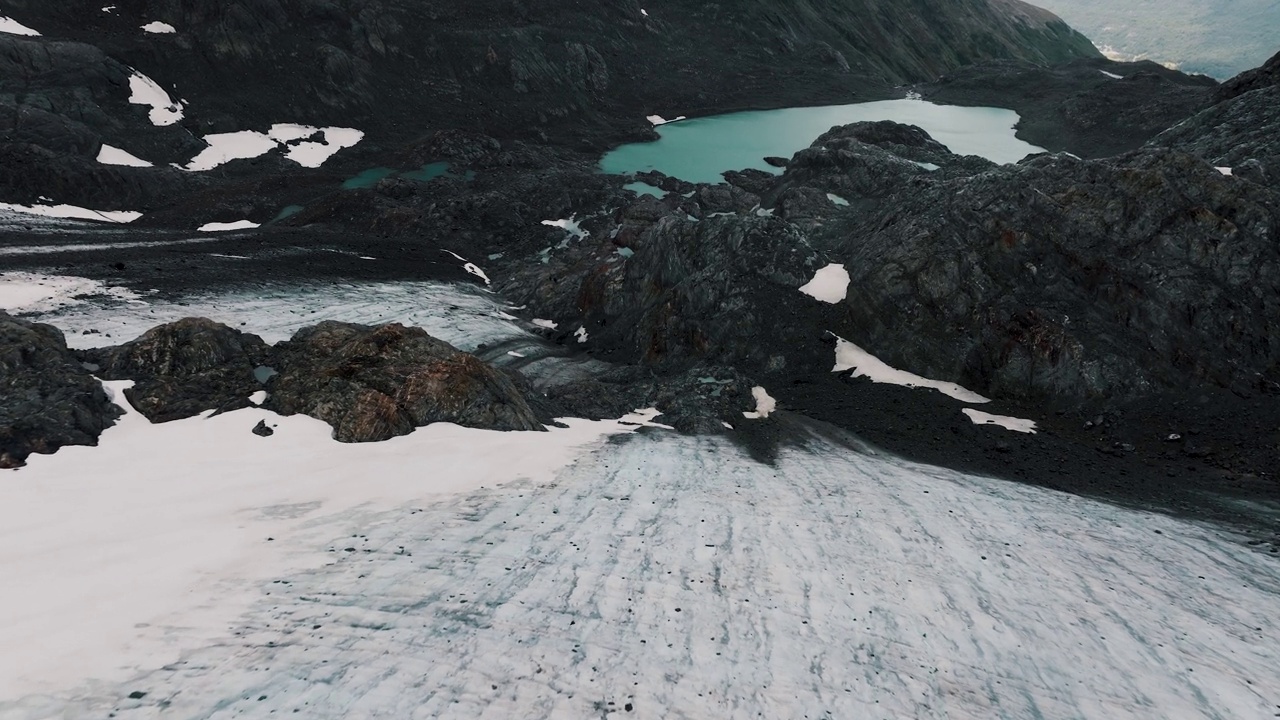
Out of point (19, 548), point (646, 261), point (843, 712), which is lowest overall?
point (843, 712)

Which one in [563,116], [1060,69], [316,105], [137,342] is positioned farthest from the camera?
[1060,69]

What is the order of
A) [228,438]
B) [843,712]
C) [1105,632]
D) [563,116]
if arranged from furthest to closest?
[563,116] → [228,438] → [1105,632] → [843,712]

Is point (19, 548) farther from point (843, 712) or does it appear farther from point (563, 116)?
point (563, 116)

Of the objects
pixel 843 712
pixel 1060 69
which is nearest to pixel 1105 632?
pixel 843 712

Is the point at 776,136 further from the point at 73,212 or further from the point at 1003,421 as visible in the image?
the point at 73,212

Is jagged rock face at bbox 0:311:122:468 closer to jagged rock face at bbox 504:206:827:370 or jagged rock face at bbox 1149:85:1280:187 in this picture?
jagged rock face at bbox 504:206:827:370

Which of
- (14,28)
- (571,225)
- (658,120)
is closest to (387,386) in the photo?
(571,225)

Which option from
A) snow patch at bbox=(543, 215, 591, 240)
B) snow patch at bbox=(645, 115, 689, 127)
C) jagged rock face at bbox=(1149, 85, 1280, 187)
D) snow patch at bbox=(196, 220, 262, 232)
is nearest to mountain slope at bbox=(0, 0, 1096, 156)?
snow patch at bbox=(645, 115, 689, 127)
